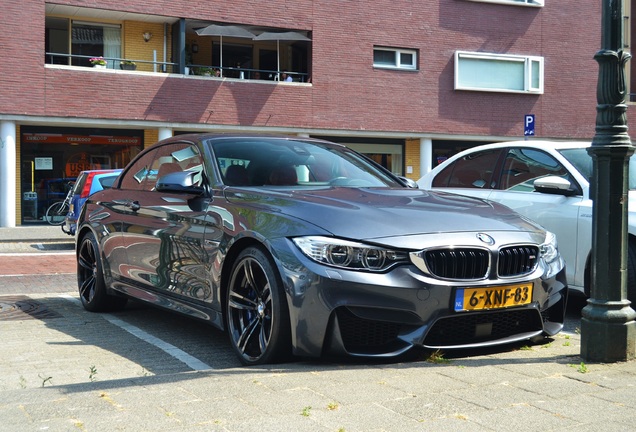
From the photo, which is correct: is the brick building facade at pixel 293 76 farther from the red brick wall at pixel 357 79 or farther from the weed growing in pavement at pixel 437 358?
the weed growing in pavement at pixel 437 358

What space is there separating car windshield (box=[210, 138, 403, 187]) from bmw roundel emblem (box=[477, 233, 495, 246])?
1416mm

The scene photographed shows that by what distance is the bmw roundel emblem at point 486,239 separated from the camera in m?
4.91

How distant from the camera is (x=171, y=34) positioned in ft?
87.9

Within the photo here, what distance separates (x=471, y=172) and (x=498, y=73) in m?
22.7

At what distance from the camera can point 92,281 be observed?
7863mm

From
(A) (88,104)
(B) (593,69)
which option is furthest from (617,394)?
(B) (593,69)

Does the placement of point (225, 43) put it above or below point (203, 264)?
above

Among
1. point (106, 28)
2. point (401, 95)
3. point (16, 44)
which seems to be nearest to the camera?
point (16, 44)

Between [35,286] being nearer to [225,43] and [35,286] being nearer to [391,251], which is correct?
[391,251]

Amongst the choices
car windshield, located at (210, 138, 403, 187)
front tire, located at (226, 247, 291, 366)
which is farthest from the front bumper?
car windshield, located at (210, 138, 403, 187)

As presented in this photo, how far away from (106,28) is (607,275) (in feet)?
77.3

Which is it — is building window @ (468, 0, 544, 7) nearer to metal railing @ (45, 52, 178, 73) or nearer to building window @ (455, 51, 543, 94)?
building window @ (455, 51, 543, 94)

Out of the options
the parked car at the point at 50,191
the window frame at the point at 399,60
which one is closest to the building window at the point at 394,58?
the window frame at the point at 399,60

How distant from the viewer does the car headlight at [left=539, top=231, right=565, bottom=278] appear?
17.3ft
